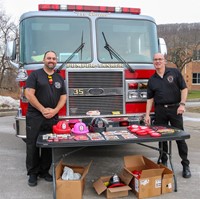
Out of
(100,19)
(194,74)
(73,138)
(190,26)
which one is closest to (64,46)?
(100,19)

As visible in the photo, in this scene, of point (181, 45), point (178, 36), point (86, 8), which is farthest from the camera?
point (178, 36)

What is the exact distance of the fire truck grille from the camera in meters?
5.02

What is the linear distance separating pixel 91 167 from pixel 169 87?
198 cm

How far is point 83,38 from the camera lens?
5293 millimetres

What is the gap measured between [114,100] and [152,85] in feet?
2.38

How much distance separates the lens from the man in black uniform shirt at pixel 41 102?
4301mm

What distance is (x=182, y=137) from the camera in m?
3.96

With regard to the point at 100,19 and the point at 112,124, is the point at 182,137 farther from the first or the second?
the point at 100,19

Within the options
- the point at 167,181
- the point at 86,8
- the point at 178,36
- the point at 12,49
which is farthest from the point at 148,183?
the point at 178,36

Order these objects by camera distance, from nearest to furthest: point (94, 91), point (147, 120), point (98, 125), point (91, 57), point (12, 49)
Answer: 1. point (98, 125)
2. point (147, 120)
3. point (94, 91)
4. point (91, 57)
5. point (12, 49)

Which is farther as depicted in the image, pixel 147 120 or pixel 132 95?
pixel 132 95

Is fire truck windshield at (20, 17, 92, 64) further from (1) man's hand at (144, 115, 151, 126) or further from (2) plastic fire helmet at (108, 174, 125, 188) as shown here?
(2) plastic fire helmet at (108, 174, 125, 188)

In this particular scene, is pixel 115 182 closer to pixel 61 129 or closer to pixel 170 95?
pixel 61 129

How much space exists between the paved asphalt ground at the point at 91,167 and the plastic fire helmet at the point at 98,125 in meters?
0.52
